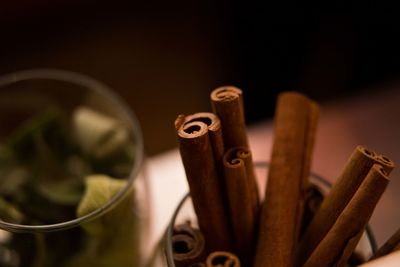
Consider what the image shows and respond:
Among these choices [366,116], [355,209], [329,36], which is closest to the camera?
[355,209]

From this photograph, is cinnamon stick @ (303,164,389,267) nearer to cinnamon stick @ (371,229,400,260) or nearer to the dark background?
cinnamon stick @ (371,229,400,260)

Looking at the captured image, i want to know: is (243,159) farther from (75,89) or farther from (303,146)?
(75,89)

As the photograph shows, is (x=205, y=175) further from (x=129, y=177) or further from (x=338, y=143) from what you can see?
(x=338, y=143)

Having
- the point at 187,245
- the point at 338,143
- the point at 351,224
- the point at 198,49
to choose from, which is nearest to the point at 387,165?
the point at 351,224

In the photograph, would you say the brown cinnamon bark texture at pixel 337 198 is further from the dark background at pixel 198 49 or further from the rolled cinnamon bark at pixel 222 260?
the dark background at pixel 198 49

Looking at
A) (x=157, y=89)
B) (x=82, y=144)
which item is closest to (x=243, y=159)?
(x=82, y=144)

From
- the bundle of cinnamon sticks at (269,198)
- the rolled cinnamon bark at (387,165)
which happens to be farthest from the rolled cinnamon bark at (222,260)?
the rolled cinnamon bark at (387,165)
